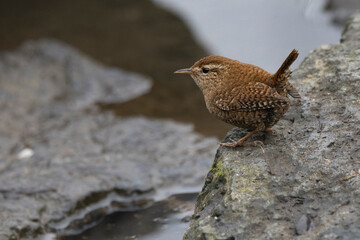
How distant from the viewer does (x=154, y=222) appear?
4953mm

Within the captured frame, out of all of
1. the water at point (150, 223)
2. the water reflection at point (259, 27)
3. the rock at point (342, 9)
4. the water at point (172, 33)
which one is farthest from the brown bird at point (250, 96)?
the rock at point (342, 9)

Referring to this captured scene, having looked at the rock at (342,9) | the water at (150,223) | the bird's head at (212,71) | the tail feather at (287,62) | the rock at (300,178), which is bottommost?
the rock at (300,178)

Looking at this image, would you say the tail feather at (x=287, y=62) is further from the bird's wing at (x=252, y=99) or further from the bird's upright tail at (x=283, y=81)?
the bird's wing at (x=252, y=99)

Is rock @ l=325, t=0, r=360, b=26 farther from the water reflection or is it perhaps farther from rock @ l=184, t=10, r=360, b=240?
rock @ l=184, t=10, r=360, b=240

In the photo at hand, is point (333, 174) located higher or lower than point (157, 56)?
lower

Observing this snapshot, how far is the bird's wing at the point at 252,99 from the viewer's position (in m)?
3.56

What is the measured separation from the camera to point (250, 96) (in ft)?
12.0

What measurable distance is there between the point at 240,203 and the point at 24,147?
426 centimetres

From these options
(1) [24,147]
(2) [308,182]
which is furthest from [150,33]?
(2) [308,182]

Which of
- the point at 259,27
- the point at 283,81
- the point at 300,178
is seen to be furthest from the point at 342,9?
the point at 300,178

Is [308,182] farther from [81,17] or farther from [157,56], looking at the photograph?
[81,17]

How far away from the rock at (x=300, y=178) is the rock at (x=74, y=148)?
196 cm

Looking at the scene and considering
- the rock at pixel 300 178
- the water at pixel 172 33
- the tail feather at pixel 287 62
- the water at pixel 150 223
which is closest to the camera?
the rock at pixel 300 178

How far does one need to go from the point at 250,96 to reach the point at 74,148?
11.0 feet
